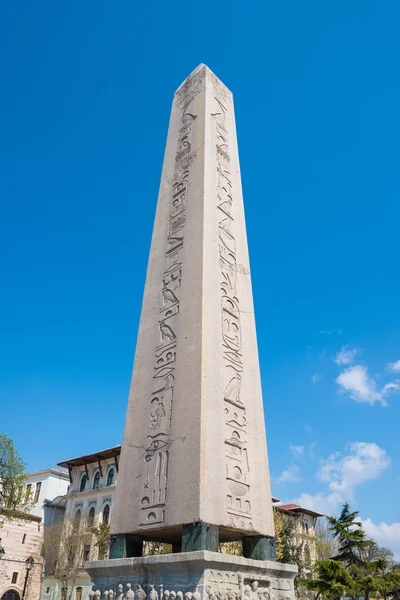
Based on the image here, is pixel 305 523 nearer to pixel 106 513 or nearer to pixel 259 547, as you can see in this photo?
pixel 106 513

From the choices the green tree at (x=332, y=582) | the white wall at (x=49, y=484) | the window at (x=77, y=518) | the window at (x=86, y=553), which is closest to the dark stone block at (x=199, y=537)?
the green tree at (x=332, y=582)

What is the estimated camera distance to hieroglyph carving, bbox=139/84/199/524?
4.48 meters

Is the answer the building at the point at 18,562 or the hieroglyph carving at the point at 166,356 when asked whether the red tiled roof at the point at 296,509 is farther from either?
the hieroglyph carving at the point at 166,356

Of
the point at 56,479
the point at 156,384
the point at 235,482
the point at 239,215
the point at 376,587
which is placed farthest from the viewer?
the point at 56,479

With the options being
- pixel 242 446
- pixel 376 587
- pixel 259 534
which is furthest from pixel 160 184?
pixel 376 587

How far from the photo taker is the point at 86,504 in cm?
2856

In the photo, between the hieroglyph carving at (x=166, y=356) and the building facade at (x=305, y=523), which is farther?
the building facade at (x=305, y=523)

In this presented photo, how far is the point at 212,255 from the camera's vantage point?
5.91 metres

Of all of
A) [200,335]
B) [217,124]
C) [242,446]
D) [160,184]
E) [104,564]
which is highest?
[217,124]

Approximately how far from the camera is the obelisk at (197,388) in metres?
4.30

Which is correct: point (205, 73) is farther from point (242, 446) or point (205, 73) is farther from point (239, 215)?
point (242, 446)

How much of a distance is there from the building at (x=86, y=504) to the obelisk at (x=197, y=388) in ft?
75.7

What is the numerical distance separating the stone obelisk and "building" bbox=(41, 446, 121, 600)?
23140 mm

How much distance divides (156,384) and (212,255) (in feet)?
5.72
